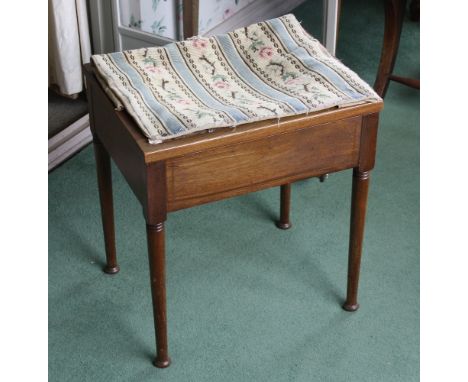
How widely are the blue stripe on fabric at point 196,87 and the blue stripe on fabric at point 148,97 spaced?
0.09 metres

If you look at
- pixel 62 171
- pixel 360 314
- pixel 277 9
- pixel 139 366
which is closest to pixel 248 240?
pixel 360 314

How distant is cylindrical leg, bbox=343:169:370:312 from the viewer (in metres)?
1.47

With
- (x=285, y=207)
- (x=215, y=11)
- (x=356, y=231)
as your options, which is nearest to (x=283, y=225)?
(x=285, y=207)

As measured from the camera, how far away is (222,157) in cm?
126

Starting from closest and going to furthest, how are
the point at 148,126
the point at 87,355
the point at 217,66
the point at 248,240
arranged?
1. the point at 148,126
2. the point at 217,66
3. the point at 87,355
4. the point at 248,240

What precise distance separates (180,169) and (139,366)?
524mm

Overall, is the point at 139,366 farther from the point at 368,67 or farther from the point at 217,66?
the point at 368,67

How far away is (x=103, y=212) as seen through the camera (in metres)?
1.69

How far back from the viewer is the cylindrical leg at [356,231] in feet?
4.82

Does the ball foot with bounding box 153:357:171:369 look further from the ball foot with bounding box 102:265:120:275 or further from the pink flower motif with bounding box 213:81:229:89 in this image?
the pink flower motif with bounding box 213:81:229:89

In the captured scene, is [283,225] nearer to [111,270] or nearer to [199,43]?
[111,270]

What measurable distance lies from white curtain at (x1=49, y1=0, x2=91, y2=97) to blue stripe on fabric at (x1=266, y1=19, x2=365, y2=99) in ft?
2.88

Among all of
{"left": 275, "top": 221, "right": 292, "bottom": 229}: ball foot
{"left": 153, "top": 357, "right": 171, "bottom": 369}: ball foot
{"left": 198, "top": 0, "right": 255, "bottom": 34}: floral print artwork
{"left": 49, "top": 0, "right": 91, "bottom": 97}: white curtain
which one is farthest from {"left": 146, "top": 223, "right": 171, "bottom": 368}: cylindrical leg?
{"left": 198, "top": 0, "right": 255, "bottom": 34}: floral print artwork

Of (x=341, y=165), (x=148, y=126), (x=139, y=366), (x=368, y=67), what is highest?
(x=148, y=126)
